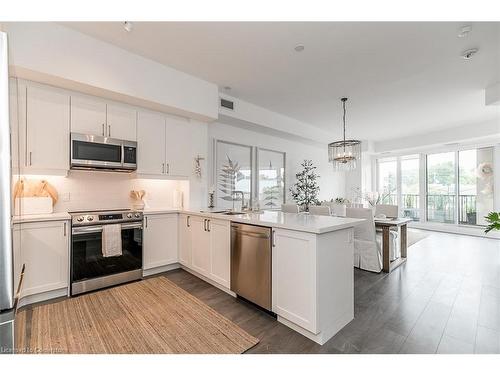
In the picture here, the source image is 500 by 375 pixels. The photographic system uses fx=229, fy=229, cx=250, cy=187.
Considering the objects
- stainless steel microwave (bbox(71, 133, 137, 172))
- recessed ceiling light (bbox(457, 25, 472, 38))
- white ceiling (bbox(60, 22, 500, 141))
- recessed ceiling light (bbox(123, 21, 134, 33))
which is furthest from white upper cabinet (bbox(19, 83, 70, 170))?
recessed ceiling light (bbox(457, 25, 472, 38))

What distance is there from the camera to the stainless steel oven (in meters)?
2.62

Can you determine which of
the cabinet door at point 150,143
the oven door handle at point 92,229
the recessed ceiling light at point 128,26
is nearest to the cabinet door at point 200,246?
the oven door handle at point 92,229

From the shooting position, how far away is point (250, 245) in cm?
238

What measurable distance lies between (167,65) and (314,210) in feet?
10.2

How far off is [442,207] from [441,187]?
62 centimetres

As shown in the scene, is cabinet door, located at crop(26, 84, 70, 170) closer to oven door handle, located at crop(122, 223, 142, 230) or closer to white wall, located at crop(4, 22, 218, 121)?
white wall, located at crop(4, 22, 218, 121)

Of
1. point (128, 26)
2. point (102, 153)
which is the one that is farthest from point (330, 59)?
point (102, 153)

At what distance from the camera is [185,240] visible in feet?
11.3

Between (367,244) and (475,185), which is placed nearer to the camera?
(367,244)

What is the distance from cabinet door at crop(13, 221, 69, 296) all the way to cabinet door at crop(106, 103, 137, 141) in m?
1.27

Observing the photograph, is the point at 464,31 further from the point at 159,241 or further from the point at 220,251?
the point at 159,241

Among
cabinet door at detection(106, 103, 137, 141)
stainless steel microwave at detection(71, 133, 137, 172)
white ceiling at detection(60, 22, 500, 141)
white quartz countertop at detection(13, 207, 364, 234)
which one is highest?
white ceiling at detection(60, 22, 500, 141)

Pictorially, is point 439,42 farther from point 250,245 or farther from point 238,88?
point 250,245
